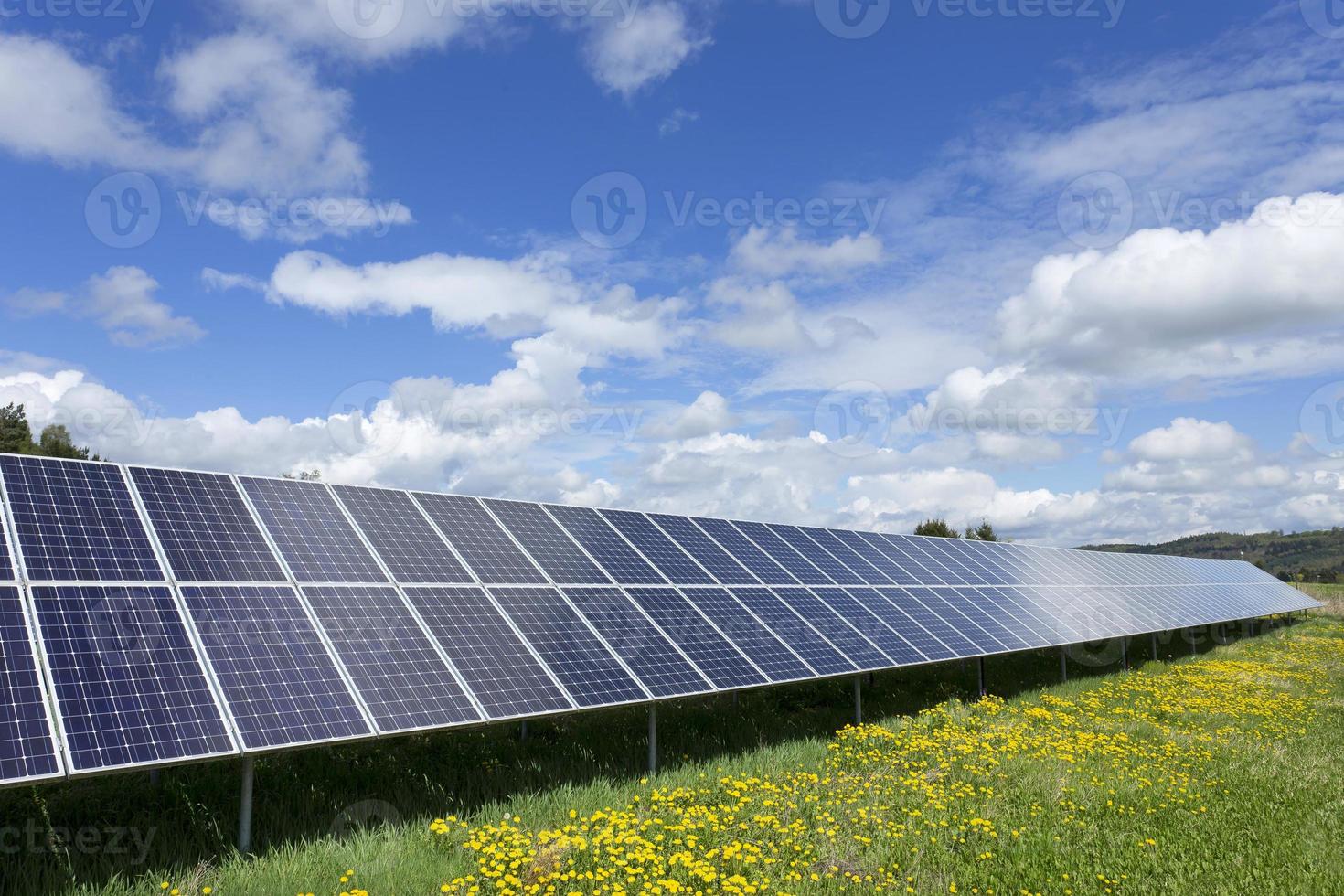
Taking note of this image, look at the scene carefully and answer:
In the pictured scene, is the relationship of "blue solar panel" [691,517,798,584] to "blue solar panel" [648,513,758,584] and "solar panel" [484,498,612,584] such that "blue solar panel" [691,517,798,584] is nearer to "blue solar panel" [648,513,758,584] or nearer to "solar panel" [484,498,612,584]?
"blue solar panel" [648,513,758,584]

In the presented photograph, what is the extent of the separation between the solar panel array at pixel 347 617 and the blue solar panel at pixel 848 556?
6.84 ft

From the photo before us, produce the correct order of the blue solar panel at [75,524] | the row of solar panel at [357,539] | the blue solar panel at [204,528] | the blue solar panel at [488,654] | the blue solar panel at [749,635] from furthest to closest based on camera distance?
the blue solar panel at [749,635] → the blue solar panel at [488,654] → the blue solar panel at [204,528] → the row of solar panel at [357,539] → the blue solar panel at [75,524]

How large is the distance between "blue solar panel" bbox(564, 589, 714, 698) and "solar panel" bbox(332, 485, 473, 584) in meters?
2.41

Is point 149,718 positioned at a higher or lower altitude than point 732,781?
higher

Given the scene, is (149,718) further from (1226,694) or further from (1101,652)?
(1101,652)

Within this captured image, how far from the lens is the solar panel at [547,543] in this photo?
16422 millimetres

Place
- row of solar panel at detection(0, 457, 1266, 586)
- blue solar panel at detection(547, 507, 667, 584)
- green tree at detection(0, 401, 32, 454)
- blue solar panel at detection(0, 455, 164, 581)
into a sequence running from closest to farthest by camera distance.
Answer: blue solar panel at detection(0, 455, 164, 581) < row of solar panel at detection(0, 457, 1266, 586) < blue solar panel at detection(547, 507, 667, 584) < green tree at detection(0, 401, 32, 454)

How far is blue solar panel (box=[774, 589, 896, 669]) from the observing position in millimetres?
18172

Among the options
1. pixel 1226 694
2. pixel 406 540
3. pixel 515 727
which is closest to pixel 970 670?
pixel 1226 694

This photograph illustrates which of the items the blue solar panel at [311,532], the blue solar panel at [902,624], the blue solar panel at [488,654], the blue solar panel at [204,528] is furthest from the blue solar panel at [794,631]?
the blue solar panel at [204,528]

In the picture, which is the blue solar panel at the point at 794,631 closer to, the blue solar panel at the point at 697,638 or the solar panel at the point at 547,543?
the blue solar panel at the point at 697,638

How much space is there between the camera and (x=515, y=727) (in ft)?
61.8

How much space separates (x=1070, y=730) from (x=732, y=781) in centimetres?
1021

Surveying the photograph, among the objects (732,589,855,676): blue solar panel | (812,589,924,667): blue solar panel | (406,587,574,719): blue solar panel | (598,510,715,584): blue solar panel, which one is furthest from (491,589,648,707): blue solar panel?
(812,589,924,667): blue solar panel
